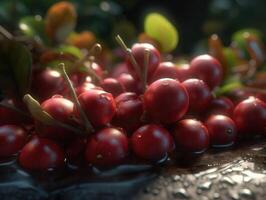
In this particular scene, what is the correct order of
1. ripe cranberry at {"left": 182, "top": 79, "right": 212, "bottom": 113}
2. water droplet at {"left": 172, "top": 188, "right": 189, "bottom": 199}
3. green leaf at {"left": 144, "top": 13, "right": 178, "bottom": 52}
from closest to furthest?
water droplet at {"left": 172, "top": 188, "right": 189, "bottom": 199}, ripe cranberry at {"left": 182, "top": 79, "right": 212, "bottom": 113}, green leaf at {"left": 144, "top": 13, "right": 178, "bottom": 52}

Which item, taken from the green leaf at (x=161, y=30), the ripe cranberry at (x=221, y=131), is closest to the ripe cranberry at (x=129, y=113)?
the ripe cranberry at (x=221, y=131)

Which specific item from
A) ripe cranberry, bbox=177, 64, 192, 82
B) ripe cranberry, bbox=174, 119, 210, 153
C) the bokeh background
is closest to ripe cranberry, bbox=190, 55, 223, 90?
ripe cranberry, bbox=177, 64, 192, 82

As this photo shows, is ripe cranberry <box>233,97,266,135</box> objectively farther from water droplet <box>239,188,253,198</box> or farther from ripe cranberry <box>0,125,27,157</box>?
ripe cranberry <box>0,125,27,157</box>

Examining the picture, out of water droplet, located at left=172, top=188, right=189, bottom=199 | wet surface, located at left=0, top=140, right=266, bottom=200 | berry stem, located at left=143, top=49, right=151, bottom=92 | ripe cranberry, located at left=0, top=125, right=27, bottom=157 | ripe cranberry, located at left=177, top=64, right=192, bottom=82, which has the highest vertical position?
berry stem, located at left=143, top=49, right=151, bottom=92

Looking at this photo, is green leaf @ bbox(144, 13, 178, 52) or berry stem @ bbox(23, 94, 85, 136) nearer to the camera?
berry stem @ bbox(23, 94, 85, 136)

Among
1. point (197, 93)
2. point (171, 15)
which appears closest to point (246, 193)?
point (197, 93)

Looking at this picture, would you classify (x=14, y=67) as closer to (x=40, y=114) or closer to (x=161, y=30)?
(x=40, y=114)
